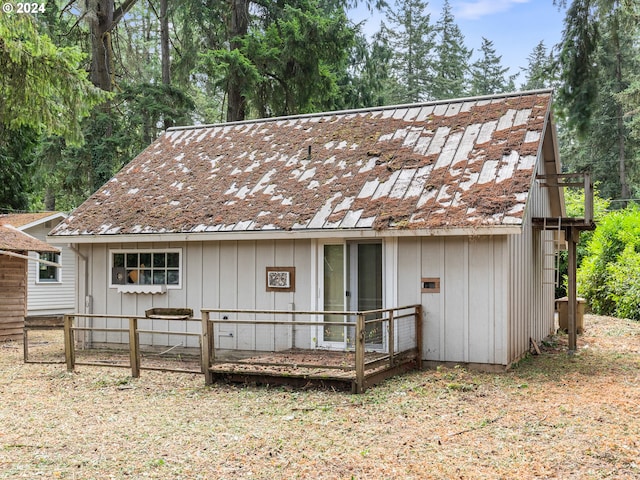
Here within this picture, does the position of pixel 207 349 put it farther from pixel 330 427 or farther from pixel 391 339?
pixel 330 427

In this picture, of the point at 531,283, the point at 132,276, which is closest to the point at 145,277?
the point at 132,276

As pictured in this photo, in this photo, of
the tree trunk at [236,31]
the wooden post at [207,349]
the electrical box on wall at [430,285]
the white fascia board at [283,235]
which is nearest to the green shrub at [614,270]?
the electrical box on wall at [430,285]

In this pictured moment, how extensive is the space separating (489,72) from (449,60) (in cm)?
426

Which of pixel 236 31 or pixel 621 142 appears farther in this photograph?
pixel 621 142

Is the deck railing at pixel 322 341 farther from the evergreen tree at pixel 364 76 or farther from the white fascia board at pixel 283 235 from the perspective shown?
the evergreen tree at pixel 364 76

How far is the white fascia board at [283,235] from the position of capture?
9.91 m

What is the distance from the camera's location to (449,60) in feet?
142

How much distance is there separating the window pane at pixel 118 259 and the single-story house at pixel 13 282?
4186 mm

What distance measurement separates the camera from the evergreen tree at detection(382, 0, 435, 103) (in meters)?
42.2

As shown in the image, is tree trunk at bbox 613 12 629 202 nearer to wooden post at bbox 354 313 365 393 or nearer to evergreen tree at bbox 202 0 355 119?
evergreen tree at bbox 202 0 355 119

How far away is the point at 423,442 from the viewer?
6648mm

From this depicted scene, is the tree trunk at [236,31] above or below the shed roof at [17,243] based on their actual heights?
above

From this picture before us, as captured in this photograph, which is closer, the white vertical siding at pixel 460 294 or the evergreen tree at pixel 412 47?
the white vertical siding at pixel 460 294

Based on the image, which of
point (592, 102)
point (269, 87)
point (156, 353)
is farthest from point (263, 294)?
point (269, 87)
